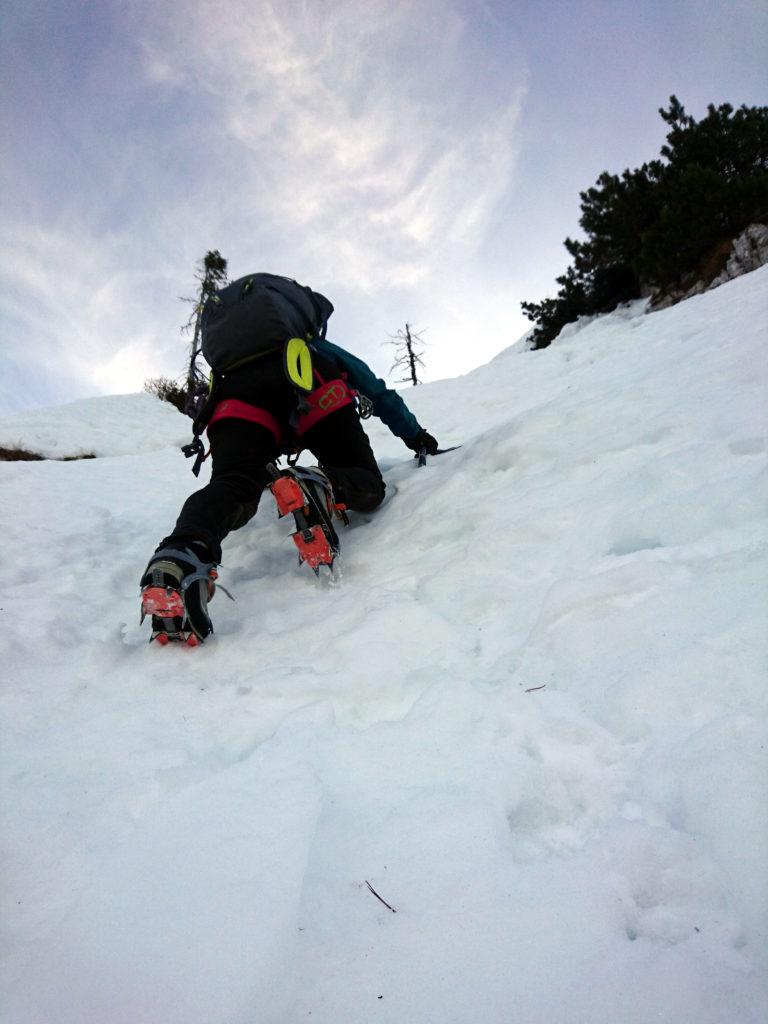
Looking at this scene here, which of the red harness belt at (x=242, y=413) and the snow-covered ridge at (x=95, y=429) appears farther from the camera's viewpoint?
the snow-covered ridge at (x=95, y=429)

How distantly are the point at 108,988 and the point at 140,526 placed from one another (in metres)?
3.19

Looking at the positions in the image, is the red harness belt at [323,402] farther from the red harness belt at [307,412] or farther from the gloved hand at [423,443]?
the gloved hand at [423,443]

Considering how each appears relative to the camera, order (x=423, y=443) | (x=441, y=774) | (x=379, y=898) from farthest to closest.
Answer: (x=423, y=443) < (x=441, y=774) < (x=379, y=898)

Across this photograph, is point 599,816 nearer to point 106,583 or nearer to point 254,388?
point 254,388

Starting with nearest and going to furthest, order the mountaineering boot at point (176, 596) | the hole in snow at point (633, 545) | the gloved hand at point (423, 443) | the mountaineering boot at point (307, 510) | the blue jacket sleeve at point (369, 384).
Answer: the hole in snow at point (633, 545) < the mountaineering boot at point (176, 596) < the mountaineering boot at point (307, 510) < the blue jacket sleeve at point (369, 384) < the gloved hand at point (423, 443)

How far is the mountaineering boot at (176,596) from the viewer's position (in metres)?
1.79

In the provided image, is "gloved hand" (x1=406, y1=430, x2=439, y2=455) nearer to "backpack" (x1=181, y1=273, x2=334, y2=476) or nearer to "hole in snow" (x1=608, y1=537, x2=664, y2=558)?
"backpack" (x1=181, y1=273, x2=334, y2=476)

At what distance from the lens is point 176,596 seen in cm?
181

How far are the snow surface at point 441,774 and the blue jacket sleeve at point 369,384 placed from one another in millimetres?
1047

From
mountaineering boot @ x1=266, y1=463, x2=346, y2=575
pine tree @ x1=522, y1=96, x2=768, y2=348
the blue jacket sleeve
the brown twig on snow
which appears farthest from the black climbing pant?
pine tree @ x1=522, y1=96, x2=768, y2=348

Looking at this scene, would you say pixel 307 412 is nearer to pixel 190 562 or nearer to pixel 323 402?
pixel 323 402

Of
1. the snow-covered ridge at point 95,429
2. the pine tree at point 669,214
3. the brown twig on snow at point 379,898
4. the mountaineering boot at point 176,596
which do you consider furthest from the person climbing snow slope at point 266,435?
the pine tree at point 669,214

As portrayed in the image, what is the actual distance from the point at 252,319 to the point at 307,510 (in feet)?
3.31

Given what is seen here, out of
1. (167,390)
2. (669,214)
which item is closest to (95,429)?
(167,390)
